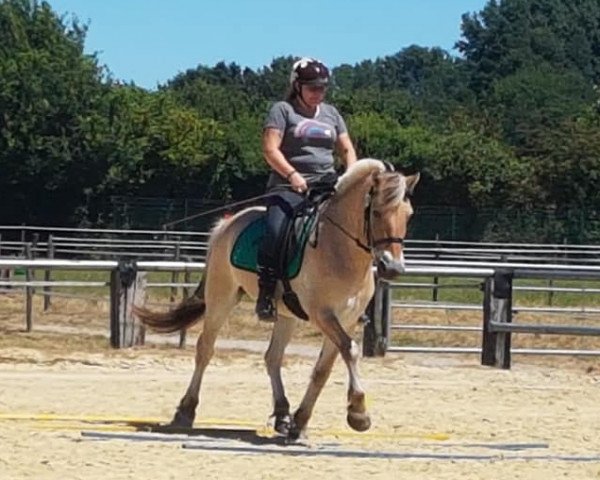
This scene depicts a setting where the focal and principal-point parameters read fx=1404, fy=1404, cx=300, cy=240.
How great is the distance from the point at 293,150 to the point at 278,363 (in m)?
1.61

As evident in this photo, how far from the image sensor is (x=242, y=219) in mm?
10156

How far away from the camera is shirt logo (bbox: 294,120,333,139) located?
9.77 metres

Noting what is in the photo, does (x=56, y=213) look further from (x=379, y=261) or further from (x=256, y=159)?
(x=379, y=261)

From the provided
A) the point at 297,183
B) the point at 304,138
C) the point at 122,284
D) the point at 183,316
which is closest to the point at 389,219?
the point at 297,183

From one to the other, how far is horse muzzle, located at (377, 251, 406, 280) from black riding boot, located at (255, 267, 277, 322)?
1.07 metres

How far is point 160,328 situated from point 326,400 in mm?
1787

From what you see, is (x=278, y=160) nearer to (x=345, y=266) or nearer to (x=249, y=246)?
(x=249, y=246)

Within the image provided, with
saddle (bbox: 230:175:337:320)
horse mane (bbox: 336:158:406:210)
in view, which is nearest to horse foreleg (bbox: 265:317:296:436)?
saddle (bbox: 230:175:337:320)

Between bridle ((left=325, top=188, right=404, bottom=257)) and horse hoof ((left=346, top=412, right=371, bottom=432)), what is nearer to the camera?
bridle ((left=325, top=188, right=404, bottom=257))

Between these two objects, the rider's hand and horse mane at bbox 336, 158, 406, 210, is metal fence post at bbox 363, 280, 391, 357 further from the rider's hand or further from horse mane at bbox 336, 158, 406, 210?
horse mane at bbox 336, 158, 406, 210

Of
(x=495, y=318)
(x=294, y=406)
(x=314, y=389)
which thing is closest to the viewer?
(x=314, y=389)

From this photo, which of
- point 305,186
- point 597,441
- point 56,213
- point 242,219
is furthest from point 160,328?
point 56,213

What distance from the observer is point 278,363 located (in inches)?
405

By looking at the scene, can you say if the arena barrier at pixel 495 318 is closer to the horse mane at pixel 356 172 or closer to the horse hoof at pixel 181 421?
the horse hoof at pixel 181 421
